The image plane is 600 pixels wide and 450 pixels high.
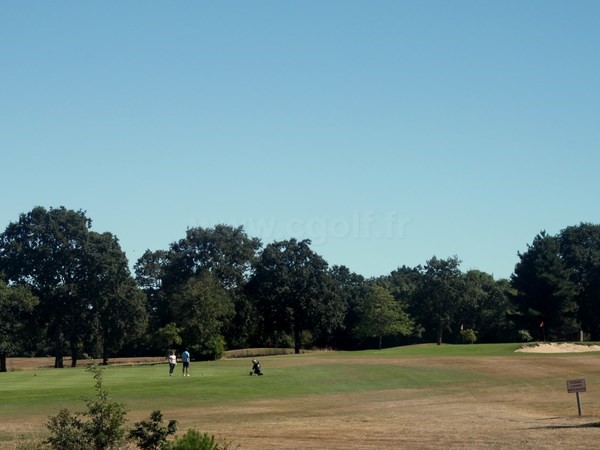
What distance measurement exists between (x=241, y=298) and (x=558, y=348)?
156 feet

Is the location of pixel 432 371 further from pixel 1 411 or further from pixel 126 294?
pixel 126 294

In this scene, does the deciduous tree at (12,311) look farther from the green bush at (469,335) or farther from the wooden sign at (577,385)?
the wooden sign at (577,385)

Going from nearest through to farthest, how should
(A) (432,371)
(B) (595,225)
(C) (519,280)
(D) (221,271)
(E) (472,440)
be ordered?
(E) (472,440) < (A) (432,371) < (C) (519,280) < (D) (221,271) < (B) (595,225)

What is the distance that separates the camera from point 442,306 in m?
123

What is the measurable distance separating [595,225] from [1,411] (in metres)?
122

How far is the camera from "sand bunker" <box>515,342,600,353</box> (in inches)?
3248

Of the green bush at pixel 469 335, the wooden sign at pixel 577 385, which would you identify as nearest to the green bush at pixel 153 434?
the wooden sign at pixel 577 385

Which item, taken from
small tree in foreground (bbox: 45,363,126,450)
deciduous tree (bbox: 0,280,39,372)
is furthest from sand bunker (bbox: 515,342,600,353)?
small tree in foreground (bbox: 45,363,126,450)

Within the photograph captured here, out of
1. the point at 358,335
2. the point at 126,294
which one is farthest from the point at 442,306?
the point at 126,294

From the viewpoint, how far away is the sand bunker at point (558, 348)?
82500mm

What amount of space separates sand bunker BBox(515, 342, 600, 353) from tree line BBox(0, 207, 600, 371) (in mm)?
17005

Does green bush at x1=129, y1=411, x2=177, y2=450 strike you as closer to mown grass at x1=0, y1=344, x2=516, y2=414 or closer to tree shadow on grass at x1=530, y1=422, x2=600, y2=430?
tree shadow on grass at x1=530, y1=422, x2=600, y2=430

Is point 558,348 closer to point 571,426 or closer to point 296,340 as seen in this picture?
point 296,340

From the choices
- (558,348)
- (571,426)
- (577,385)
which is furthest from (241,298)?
(571,426)
